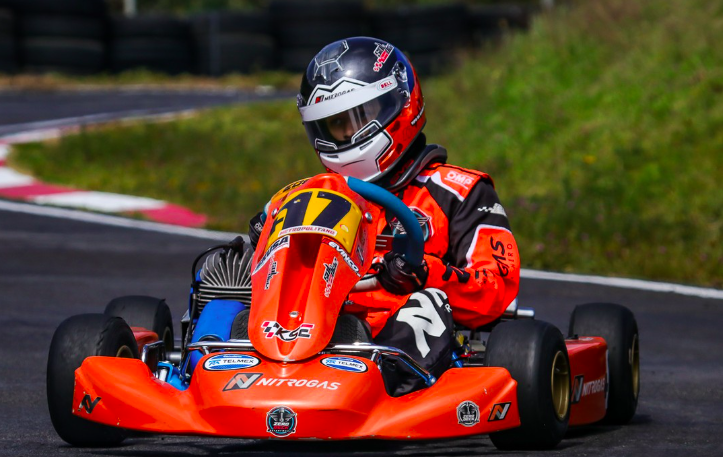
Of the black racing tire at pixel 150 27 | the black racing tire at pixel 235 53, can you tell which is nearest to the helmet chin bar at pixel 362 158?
the black racing tire at pixel 150 27

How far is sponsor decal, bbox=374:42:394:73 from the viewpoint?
5.00 meters

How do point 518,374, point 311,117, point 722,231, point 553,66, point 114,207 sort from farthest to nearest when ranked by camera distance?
point 553,66 < point 114,207 < point 722,231 < point 311,117 < point 518,374

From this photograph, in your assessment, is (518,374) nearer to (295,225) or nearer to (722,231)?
(295,225)

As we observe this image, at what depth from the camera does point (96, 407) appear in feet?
13.6

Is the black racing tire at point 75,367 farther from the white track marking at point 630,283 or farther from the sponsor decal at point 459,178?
the white track marking at point 630,283

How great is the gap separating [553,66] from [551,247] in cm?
Answer: 500

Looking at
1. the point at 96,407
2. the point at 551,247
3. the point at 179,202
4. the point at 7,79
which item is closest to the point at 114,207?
the point at 179,202

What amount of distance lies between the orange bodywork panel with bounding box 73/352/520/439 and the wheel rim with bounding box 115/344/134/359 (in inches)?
10.0

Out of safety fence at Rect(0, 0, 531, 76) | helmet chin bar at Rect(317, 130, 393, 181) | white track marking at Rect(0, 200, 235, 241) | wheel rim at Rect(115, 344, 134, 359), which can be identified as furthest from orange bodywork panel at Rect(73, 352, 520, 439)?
safety fence at Rect(0, 0, 531, 76)

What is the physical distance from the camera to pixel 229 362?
4.04m

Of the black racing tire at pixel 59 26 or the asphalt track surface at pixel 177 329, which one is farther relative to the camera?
the black racing tire at pixel 59 26

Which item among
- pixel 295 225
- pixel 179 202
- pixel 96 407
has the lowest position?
pixel 179 202

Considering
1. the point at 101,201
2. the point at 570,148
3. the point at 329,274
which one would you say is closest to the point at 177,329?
the point at 329,274

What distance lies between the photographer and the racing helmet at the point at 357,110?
4.92 metres
